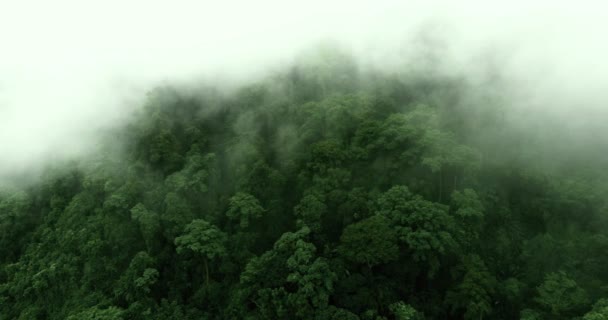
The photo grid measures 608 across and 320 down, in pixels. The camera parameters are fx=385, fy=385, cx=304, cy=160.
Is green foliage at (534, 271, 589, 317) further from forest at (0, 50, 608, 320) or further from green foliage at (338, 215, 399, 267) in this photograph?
green foliage at (338, 215, 399, 267)

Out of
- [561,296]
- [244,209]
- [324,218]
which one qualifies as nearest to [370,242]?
[324,218]

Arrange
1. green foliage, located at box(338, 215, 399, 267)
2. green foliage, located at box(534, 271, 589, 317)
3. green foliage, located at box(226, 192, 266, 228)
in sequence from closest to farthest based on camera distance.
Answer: green foliage, located at box(534, 271, 589, 317) < green foliage, located at box(338, 215, 399, 267) < green foliage, located at box(226, 192, 266, 228)

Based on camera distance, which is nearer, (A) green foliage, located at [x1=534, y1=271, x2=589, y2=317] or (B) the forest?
(A) green foliage, located at [x1=534, y1=271, x2=589, y2=317]

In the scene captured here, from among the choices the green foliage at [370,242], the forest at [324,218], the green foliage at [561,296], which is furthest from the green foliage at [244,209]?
the green foliage at [561,296]

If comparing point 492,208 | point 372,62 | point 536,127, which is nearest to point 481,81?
point 536,127

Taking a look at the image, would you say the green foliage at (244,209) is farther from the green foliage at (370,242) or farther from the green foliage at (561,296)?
the green foliage at (561,296)

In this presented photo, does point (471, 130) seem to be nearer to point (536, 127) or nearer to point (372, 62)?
point (536, 127)

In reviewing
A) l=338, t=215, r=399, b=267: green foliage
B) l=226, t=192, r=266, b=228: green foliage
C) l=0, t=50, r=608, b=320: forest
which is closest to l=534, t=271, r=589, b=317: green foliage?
l=0, t=50, r=608, b=320: forest

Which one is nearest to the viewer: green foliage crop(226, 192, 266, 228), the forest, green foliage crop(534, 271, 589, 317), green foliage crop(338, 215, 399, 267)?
green foliage crop(534, 271, 589, 317)

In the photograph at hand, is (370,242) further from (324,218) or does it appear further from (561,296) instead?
(561,296)
